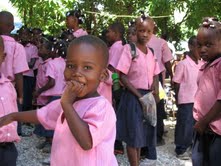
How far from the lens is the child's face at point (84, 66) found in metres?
1.83

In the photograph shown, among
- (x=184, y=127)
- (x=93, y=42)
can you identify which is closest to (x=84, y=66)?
(x=93, y=42)

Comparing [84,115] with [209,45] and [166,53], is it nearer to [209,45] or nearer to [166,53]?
[209,45]

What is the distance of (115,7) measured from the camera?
9.89m

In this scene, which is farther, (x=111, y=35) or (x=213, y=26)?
(x=111, y=35)

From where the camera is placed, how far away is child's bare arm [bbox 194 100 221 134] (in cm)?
280

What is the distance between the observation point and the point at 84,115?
6.08 feet

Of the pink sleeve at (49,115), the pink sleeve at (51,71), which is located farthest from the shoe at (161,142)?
the pink sleeve at (49,115)

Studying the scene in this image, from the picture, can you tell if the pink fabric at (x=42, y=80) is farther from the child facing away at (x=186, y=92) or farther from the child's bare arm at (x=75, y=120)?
the child's bare arm at (x=75, y=120)

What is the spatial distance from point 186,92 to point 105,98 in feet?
11.8

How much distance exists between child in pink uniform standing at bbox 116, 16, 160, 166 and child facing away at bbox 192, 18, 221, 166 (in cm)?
115

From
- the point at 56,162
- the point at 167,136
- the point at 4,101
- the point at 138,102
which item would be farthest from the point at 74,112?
the point at 167,136

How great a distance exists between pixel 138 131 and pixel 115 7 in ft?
20.2

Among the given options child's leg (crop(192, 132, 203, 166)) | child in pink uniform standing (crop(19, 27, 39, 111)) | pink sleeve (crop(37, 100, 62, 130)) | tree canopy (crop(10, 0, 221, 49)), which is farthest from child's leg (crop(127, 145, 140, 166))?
child in pink uniform standing (crop(19, 27, 39, 111))

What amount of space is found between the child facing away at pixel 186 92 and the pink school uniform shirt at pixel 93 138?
12.1 feet
